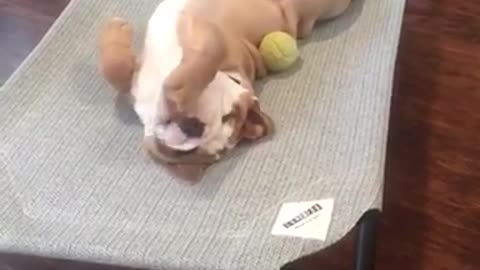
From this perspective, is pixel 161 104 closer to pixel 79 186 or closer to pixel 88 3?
pixel 79 186

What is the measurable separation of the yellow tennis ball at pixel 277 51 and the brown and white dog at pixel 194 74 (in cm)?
1

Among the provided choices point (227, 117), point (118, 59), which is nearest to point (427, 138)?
point (227, 117)

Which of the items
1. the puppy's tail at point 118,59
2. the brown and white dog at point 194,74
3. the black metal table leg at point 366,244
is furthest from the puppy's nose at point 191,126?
the black metal table leg at point 366,244

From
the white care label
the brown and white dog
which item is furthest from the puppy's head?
the white care label

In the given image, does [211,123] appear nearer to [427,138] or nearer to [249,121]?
[249,121]

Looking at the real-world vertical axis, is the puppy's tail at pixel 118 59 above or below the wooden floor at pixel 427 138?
above

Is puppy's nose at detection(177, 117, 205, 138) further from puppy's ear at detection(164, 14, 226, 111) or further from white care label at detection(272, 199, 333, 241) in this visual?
white care label at detection(272, 199, 333, 241)

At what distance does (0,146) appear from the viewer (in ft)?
3.97

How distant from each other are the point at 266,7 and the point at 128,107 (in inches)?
10.4

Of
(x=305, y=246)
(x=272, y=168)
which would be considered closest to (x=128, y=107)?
(x=272, y=168)

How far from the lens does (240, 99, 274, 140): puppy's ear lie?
1.18m

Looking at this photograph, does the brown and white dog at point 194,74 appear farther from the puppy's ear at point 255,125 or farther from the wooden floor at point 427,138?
the wooden floor at point 427,138

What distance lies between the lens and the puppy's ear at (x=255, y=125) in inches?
46.6

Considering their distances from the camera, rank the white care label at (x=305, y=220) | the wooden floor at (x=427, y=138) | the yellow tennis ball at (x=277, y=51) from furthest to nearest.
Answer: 1. the wooden floor at (x=427, y=138)
2. the yellow tennis ball at (x=277, y=51)
3. the white care label at (x=305, y=220)
